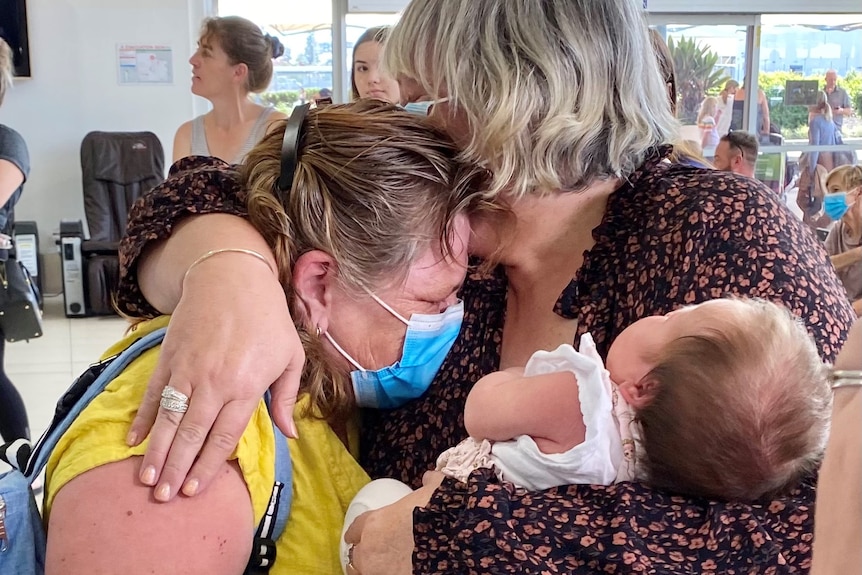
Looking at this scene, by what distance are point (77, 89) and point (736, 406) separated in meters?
6.35

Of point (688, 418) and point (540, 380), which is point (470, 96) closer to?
point (540, 380)

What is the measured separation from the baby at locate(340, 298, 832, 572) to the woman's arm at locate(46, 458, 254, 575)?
29 centimetres

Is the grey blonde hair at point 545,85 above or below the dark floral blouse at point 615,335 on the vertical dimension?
above

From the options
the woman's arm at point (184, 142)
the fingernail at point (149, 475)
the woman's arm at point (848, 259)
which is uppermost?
the woman's arm at point (184, 142)

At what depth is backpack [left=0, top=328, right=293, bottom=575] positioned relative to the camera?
3.05 feet

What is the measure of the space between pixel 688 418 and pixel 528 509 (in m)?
0.20

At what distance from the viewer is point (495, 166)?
1249 millimetres

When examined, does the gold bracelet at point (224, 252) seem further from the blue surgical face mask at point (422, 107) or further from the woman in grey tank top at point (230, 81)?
the woman in grey tank top at point (230, 81)

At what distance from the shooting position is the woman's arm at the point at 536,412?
1.00m

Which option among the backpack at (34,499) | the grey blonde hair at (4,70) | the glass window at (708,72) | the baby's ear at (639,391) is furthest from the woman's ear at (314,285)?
the glass window at (708,72)

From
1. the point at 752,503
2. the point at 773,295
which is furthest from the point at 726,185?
the point at 752,503

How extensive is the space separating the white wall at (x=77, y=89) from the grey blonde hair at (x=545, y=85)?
5589 mm

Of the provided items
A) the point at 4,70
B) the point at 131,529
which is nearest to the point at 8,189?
the point at 4,70

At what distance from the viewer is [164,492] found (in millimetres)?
915
